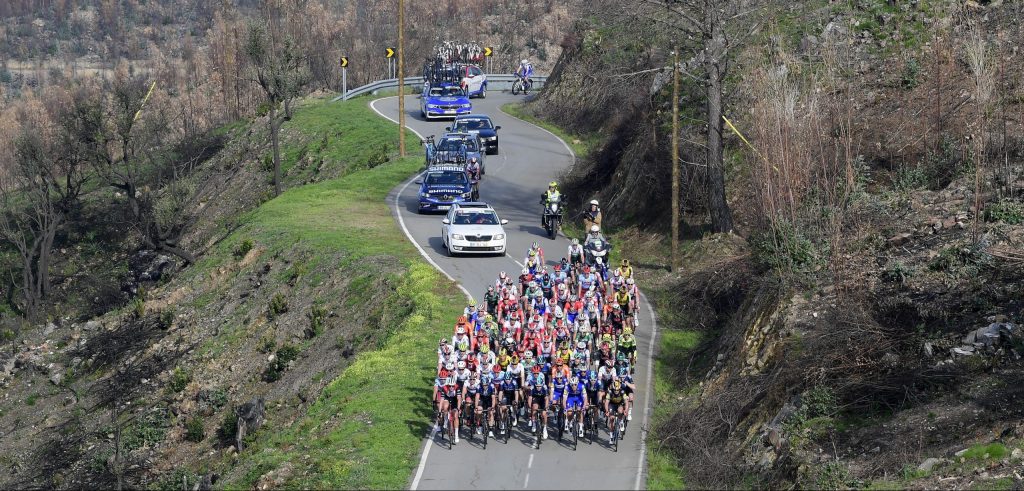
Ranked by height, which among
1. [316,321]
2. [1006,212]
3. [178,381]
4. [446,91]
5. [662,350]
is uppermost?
[1006,212]

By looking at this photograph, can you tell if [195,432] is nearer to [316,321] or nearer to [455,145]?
[316,321]

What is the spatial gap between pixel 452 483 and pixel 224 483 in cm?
567

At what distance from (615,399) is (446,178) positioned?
867 inches

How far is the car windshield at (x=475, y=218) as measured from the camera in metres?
36.8

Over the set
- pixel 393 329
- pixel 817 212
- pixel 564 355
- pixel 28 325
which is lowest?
pixel 28 325

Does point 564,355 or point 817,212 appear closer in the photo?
point 564,355

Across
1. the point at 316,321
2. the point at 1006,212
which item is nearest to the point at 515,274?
the point at 316,321

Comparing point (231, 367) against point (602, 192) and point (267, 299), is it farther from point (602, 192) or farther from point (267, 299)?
point (602, 192)

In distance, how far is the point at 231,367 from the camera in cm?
3500

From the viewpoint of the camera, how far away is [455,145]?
4775cm

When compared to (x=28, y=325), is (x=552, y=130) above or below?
above

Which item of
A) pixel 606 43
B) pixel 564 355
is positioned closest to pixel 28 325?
pixel 606 43

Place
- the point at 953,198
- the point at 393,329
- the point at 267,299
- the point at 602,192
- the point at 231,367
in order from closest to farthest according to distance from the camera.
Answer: the point at 953,198
the point at 393,329
the point at 231,367
the point at 267,299
the point at 602,192

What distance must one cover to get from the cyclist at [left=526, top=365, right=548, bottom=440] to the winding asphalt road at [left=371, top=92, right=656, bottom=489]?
0.53 m
